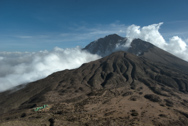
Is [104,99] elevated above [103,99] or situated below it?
below

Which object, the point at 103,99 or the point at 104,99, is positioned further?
the point at 104,99

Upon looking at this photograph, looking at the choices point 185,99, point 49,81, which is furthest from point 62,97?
point 185,99

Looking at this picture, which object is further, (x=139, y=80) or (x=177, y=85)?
(x=139, y=80)

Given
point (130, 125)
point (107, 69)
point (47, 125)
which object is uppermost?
point (107, 69)

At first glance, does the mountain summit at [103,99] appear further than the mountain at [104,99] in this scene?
No

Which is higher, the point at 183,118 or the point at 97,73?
the point at 97,73

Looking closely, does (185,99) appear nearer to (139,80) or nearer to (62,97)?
(139,80)

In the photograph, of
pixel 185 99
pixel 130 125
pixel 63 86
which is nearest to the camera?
pixel 130 125

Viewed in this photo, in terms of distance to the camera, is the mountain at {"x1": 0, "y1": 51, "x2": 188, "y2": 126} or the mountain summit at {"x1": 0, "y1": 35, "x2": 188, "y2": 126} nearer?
the mountain summit at {"x1": 0, "y1": 35, "x2": 188, "y2": 126}
